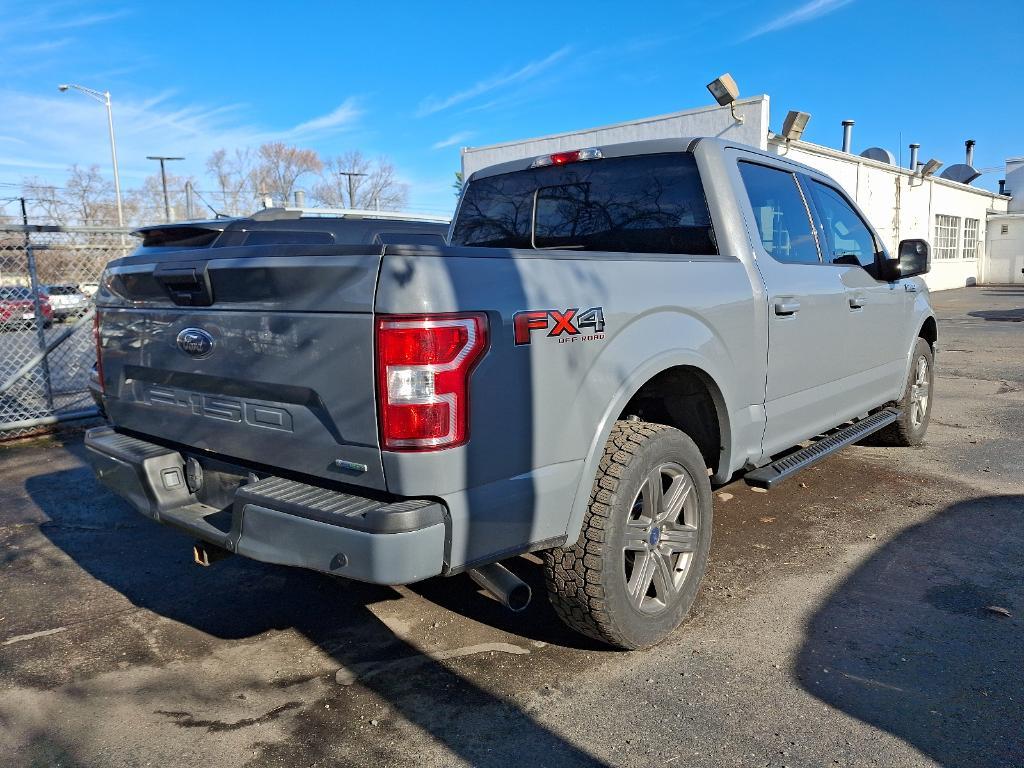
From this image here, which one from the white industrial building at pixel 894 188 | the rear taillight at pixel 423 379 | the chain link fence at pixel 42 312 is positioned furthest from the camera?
the white industrial building at pixel 894 188

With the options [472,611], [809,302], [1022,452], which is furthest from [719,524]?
[1022,452]

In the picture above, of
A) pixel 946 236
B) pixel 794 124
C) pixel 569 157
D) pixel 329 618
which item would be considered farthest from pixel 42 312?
pixel 946 236

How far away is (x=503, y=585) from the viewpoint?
269 centimetres

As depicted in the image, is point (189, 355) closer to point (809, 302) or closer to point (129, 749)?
point (129, 749)

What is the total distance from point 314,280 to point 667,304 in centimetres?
141

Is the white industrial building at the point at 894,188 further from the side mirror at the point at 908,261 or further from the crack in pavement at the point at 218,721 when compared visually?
the crack in pavement at the point at 218,721

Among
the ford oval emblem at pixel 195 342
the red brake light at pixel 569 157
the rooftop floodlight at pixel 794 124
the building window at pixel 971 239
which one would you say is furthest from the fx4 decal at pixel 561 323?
the building window at pixel 971 239

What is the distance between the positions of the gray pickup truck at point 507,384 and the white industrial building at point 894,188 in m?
9.88

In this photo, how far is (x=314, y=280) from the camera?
2.46m

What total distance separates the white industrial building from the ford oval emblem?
1111 cm

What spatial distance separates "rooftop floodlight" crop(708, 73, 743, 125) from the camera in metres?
13.2

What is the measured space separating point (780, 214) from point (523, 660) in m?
2.73

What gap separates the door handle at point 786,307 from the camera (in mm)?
3852

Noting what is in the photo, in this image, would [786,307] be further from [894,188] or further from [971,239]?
[971,239]
